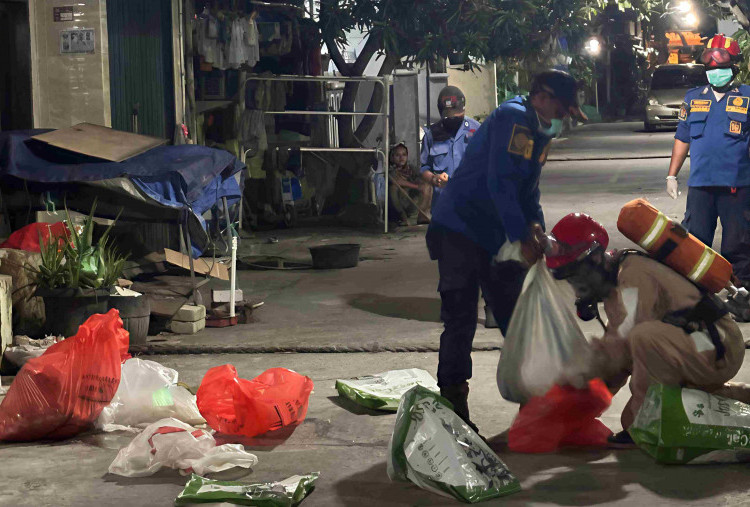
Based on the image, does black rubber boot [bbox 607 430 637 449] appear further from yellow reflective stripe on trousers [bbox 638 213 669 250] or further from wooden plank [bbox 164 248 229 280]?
wooden plank [bbox 164 248 229 280]

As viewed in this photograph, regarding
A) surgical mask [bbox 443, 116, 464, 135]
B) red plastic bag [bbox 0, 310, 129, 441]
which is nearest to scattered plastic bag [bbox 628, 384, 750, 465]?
red plastic bag [bbox 0, 310, 129, 441]

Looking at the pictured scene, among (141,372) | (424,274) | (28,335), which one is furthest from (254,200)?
(141,372)

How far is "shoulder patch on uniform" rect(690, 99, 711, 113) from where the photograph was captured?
8484mm

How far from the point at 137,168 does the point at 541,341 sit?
428 cm

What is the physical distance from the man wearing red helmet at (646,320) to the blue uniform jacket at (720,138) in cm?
332

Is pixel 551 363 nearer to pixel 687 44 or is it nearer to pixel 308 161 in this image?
pixel 308 161

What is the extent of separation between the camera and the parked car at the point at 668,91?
31.8m

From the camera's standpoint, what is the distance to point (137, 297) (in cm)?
790

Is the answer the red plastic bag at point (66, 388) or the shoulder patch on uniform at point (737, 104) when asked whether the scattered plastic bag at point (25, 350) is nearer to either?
the red plastic bag at point (66, 388)

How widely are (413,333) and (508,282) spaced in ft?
8.92

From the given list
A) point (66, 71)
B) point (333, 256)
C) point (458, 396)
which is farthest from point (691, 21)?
point (458, 396)

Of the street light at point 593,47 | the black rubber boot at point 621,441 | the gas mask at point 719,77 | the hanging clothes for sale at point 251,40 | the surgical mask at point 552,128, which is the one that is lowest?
the black rubber boot at point 621,441

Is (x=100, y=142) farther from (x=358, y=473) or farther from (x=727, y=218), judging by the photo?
(x=727, y=218)

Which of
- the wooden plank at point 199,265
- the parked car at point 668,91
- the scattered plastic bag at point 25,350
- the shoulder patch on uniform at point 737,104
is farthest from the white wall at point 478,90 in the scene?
the scattered plastic bag at point 25,350
